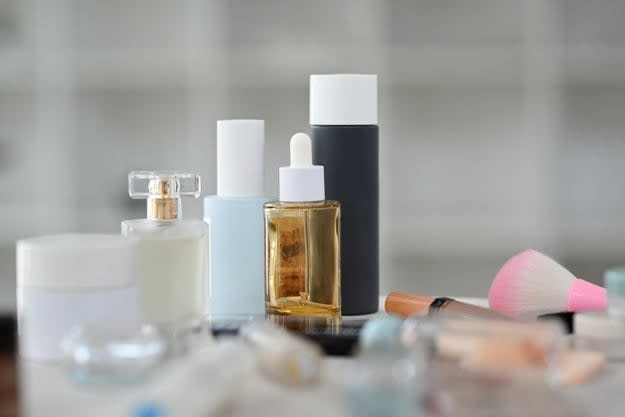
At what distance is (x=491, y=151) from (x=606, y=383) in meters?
1.51

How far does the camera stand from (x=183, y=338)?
578mm

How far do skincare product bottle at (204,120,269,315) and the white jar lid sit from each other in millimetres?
155

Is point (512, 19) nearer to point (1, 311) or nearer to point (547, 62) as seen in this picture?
point (547, 62)

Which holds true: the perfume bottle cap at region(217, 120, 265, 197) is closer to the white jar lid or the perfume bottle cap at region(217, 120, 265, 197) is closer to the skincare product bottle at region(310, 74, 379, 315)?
the skincare product bottle at region(310, 74, 379, 315)

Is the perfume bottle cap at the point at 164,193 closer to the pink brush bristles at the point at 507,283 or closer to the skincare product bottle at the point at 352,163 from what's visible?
the skincare product bottle at the point at 352,163

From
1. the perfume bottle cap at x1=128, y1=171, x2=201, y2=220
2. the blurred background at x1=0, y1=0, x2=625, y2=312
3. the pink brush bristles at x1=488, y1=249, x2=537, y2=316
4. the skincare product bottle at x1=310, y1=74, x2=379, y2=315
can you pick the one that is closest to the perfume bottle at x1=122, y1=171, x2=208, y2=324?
the perfume bottle cap at x1=128, y1=171, x2=201, y2=220

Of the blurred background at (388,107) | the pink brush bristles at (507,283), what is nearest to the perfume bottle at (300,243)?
the pink brush bristles at (507,283)

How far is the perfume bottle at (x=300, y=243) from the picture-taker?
718mm

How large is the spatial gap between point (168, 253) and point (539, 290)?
0.85 feet

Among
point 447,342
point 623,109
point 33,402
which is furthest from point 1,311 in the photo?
point 623,109

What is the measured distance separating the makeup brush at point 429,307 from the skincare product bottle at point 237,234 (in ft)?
0.31

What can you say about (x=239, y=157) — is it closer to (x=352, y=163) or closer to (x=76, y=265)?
(x=352, y=163)

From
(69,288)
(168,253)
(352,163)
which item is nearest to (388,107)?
(352,163)

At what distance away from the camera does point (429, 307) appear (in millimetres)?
721
